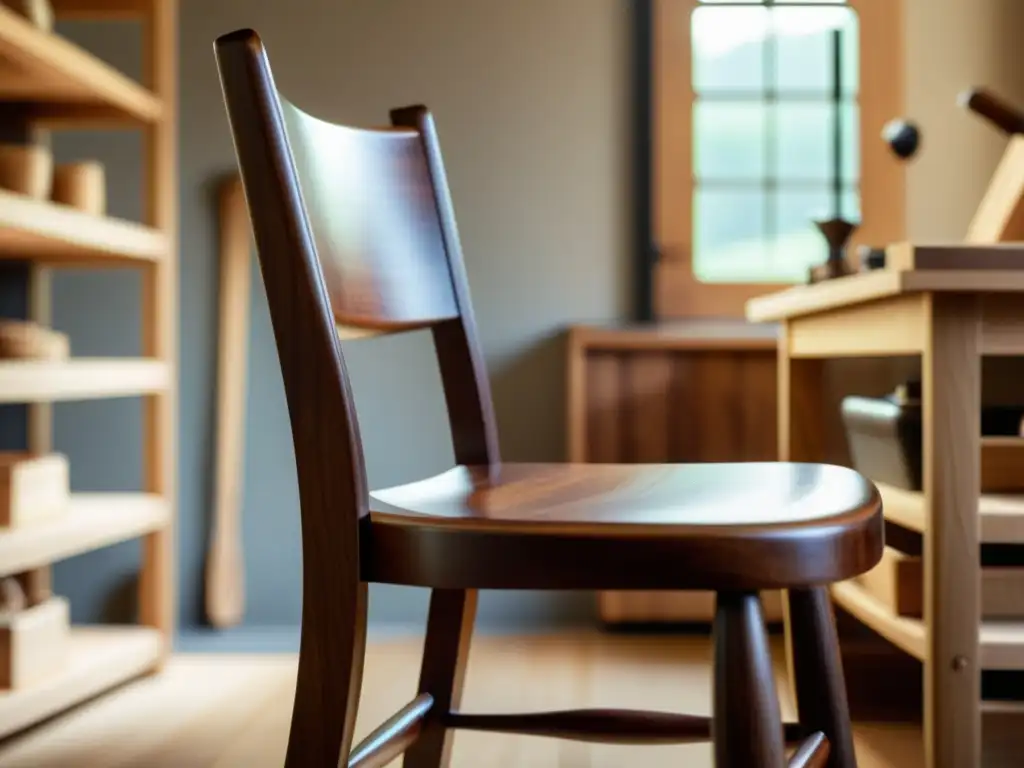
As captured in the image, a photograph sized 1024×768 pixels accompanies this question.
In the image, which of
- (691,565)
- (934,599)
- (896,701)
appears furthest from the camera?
(896,701)

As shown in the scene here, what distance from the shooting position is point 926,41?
2.46 m

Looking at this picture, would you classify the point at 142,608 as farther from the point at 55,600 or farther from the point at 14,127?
the point at 14,127

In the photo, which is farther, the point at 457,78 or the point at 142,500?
the point at 457,78

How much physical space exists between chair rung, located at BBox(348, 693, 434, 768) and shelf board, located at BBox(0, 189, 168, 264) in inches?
36.1

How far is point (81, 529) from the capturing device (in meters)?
1.80

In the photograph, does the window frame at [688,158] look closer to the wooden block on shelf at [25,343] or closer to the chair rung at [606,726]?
the wooden block on shelf at [25,343]

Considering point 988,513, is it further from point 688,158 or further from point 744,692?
point 688,158

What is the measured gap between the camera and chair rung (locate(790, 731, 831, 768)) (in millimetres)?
932

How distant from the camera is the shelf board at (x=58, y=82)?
5.32 ft

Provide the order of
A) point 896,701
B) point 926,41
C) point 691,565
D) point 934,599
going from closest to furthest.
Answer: point 691,565
point 934,599
point 896,701
point 926,41

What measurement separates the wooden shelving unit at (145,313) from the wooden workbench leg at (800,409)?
113 cm

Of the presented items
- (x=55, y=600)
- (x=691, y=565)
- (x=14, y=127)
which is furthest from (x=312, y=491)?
(x=14, y=127)

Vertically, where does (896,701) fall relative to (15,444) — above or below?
below

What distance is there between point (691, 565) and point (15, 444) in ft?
5.66
